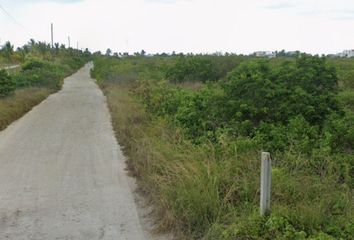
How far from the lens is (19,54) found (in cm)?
5050

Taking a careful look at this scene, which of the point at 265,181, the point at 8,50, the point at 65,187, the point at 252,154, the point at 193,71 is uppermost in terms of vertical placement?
the point at 8,50

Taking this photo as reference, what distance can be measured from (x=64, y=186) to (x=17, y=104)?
32.6ft

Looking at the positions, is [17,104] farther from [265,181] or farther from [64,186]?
[265,181]

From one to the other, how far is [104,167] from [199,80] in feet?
50.5

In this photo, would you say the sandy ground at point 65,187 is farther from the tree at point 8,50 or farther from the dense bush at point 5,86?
the tree at point 8,50

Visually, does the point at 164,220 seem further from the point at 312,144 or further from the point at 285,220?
the point at 312,144

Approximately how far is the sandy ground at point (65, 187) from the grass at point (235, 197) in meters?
0.48

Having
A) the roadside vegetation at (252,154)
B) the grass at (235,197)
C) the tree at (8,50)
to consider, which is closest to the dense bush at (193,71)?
the roadside vegetation at (252,154)

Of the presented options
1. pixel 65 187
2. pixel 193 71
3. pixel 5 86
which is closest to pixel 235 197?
→ pixel 65 187

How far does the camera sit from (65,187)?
6.33 m

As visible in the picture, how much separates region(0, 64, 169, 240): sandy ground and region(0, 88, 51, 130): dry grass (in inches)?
42.6

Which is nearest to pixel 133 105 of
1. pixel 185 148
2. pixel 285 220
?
pixel 185 148

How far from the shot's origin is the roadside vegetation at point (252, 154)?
4.06 meters

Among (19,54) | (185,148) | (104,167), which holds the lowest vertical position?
(104,167)
